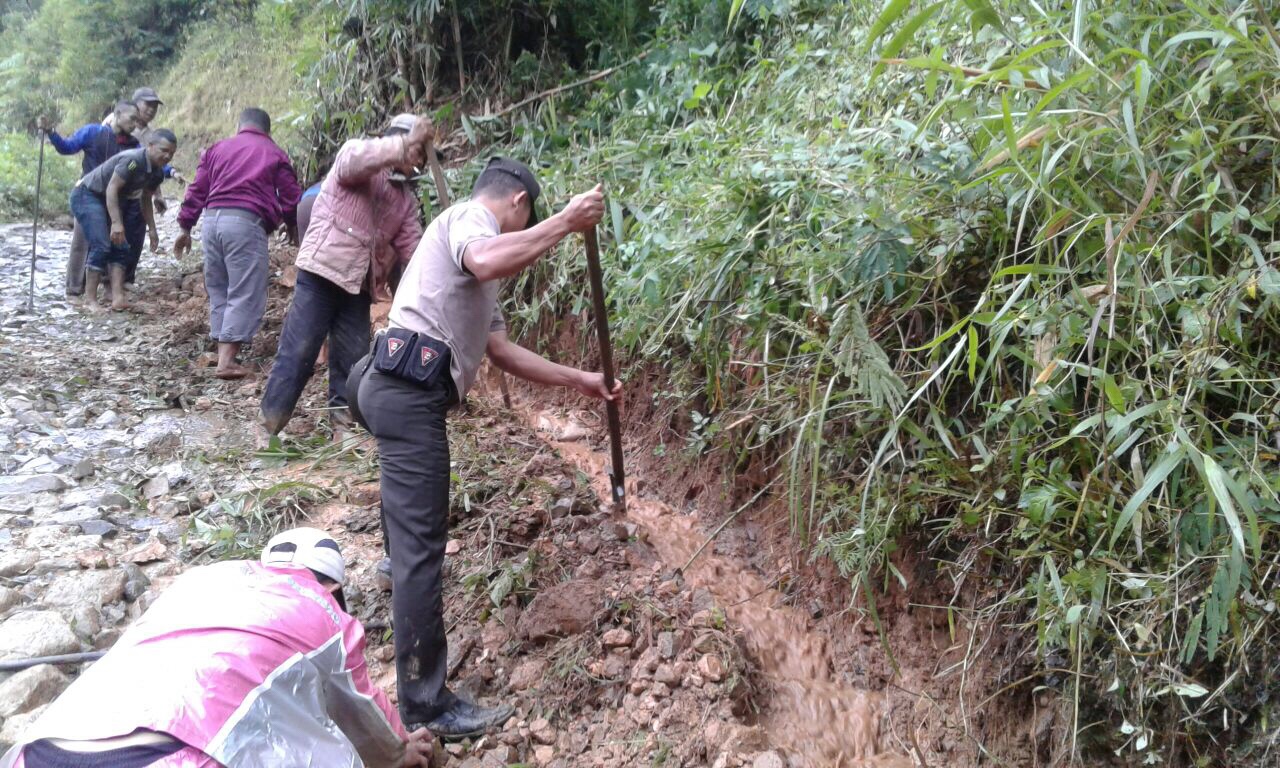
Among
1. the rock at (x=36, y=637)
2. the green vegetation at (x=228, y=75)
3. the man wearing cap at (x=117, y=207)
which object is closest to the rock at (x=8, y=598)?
the rock at (x=36, y=637)

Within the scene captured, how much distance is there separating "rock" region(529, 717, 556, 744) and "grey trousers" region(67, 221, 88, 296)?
7569 millimetres

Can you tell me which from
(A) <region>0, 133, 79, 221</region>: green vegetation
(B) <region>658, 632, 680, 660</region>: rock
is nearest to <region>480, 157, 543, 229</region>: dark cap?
(B) <region>658, 632, 680, 660</region>: rock

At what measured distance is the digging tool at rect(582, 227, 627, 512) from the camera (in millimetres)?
3207

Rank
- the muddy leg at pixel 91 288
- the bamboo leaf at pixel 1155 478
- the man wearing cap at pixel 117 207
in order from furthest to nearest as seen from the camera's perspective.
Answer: the muddy leg at pixel 91 288, the man wearing cap at pixel 117 207, the bamboo leaf at pixel 1155 478

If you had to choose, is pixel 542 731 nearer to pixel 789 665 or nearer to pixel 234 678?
Result: pixel 789 665

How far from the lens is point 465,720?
2869mm

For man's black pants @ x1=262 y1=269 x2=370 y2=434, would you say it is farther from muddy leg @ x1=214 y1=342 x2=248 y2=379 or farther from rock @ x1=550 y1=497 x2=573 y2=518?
rock @ x1=550 y1=497 x2=573 y2=518

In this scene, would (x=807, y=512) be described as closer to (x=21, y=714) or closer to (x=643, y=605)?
(x=643, y=605)

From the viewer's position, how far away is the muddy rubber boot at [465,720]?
284cm

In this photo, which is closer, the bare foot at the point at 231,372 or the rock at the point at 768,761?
the rock at the point at 768,761

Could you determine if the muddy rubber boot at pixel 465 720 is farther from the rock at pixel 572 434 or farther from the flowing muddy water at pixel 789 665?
the rock at pixel 572 434

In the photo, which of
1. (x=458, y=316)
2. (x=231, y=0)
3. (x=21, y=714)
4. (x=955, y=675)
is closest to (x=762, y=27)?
(x=458, y=316)

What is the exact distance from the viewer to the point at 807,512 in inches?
126

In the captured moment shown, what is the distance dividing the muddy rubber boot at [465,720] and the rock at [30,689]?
121 cm
